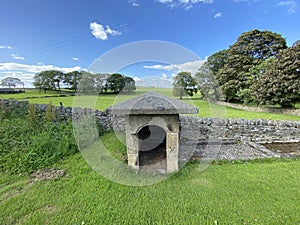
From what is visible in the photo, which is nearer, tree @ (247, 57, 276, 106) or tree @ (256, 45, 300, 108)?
tree @ (256, 45, 300, 108)

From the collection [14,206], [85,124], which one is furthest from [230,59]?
[14,206]

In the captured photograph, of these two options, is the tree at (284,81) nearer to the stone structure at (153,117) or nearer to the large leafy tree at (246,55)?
the large leafy tree at (246,55)

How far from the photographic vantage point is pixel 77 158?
4734 millimetres

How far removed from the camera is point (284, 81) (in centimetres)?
1321

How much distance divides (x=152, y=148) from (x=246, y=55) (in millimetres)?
21485

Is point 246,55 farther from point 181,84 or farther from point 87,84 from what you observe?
point 87,84

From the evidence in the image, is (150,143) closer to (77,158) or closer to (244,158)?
(77,158)

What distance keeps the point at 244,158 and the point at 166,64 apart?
378 cm

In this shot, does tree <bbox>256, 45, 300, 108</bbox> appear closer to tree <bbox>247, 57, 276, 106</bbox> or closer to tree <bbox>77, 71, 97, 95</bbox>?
tree <bbox>247, 57, 276, 106</bbox>

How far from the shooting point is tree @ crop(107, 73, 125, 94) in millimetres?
4789

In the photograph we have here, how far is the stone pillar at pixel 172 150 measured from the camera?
3645 mm

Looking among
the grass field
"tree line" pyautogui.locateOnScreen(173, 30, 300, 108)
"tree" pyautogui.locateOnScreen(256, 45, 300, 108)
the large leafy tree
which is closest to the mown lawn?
the grass field

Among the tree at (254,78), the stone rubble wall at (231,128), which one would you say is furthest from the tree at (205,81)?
the tree at (254,78)

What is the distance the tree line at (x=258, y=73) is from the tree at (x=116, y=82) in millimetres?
7466
